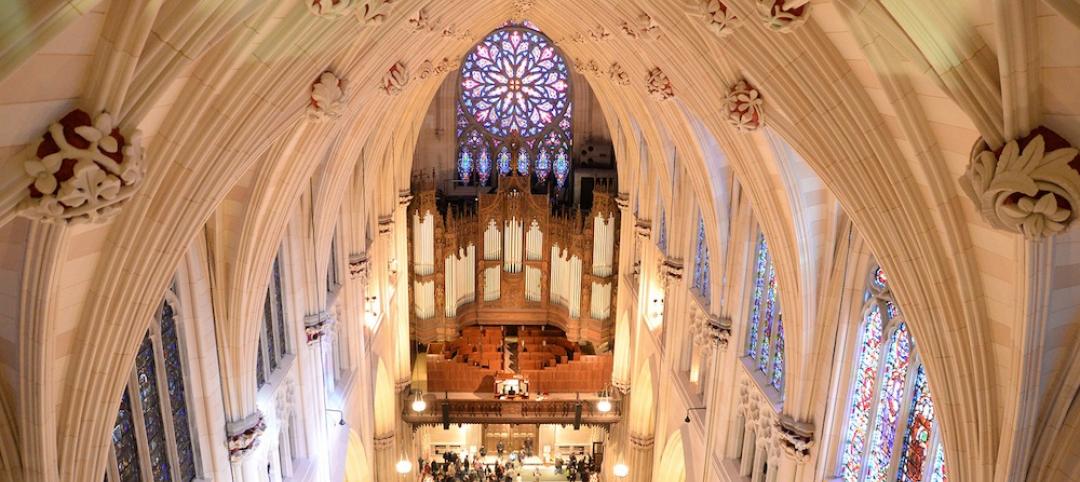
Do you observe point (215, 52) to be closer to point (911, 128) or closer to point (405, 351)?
point (911, 128)

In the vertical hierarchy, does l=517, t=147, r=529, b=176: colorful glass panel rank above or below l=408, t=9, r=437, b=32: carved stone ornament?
below

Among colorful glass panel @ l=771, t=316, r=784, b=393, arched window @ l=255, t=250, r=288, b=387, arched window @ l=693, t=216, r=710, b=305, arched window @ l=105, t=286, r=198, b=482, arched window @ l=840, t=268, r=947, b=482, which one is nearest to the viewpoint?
arched window @ l=105, t=286, r=198, b=482

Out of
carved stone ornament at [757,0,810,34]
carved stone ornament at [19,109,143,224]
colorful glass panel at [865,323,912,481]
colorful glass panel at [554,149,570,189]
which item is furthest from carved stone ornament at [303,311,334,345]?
colorful glass panel at [554,149,570,189]

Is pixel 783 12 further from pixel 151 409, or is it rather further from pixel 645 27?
pixel 151 409

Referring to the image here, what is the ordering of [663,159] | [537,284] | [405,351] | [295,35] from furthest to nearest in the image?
[537,284] < [405,351] < [663,159] < [295,35]

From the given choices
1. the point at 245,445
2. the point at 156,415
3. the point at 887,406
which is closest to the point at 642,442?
the point at 887,406

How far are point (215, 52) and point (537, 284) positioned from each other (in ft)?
64.2

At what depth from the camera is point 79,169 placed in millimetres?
4676

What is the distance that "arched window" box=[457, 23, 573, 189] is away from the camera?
26000mm

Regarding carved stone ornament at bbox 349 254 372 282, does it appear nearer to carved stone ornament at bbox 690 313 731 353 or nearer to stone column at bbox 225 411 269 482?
stone column at bbox 225 411 269 482

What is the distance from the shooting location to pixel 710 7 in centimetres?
658

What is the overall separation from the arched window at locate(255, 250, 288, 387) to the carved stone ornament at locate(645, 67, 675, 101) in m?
5.79

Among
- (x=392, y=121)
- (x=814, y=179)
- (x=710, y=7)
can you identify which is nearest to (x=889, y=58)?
(x=710, y=7)

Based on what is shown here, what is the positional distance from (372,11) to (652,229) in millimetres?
13699
